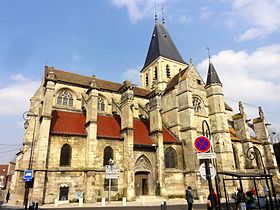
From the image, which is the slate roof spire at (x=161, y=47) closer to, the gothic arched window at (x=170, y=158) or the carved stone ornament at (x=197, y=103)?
the carved stone ornament at (x=197, y=103)

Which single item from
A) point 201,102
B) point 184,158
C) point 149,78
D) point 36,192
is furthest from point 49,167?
point 149,78

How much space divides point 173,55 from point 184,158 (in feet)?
75.5

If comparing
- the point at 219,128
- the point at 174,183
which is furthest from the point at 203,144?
the point at 219,128

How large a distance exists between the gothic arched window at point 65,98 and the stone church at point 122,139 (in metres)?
0.10

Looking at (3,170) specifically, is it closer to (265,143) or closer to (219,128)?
(219,128)

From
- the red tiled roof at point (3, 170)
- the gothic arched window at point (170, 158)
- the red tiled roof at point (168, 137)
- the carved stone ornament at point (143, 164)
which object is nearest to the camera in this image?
the carved stone ornament at point (143, 164)

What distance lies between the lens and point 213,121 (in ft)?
94.6

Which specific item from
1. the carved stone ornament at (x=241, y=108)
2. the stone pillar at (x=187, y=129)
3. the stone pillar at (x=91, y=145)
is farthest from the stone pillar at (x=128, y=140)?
the carved stone ornament at (x=241, y=108)

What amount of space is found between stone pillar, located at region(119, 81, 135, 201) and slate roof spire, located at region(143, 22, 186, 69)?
18.7 m

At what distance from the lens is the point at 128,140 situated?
69.1 ft

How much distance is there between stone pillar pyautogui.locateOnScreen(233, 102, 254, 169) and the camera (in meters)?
30.1

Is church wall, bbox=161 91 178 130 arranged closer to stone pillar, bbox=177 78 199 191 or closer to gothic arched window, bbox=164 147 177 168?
stone pillar, bbox=177 78 199 191

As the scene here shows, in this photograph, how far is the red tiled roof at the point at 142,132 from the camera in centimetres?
2298

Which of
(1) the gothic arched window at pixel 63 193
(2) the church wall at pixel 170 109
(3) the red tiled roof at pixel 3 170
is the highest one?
(2) the church wall at pixel 170 109
